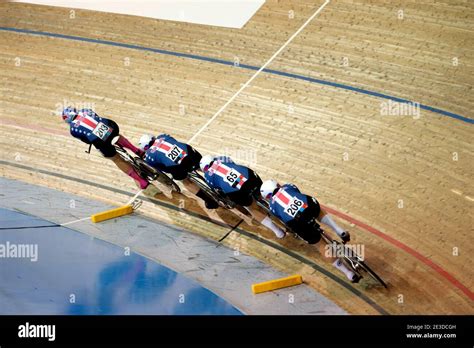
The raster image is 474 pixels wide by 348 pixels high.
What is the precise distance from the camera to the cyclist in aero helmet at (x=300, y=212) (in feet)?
26.6

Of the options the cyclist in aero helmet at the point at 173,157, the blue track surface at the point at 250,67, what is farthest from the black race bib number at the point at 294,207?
the blue track surface at the point at 250,67

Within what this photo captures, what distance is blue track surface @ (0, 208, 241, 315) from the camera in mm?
8375

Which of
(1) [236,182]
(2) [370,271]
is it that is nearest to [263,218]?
(1) [236,182]

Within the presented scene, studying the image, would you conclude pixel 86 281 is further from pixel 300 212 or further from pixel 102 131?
pixel 300 212

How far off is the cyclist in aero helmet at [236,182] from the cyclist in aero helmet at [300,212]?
0.26 m

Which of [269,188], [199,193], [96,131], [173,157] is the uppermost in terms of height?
[96,131]

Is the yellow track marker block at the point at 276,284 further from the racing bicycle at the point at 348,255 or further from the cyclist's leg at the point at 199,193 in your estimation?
the cyclist's leg at the point at 199,193

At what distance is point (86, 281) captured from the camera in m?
8.77

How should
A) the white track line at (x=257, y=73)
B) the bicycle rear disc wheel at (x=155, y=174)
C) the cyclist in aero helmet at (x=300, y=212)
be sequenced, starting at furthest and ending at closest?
the white track line at (x=257, y=73) → the bicycle rear disc wheel at (x=155, y=174) → the cyclist in aero helmet at (x=300, y=212)

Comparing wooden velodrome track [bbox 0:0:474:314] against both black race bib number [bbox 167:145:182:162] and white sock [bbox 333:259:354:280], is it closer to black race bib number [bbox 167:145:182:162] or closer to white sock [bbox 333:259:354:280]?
white sock [bbox 333:259:354:280]

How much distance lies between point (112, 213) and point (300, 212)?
2.36 m

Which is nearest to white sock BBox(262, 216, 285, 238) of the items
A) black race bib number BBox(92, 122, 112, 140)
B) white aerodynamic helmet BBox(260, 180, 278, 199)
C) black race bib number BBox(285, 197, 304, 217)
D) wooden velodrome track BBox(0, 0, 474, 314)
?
wooden velodrome track BBox(0, 0, 474, 314)
